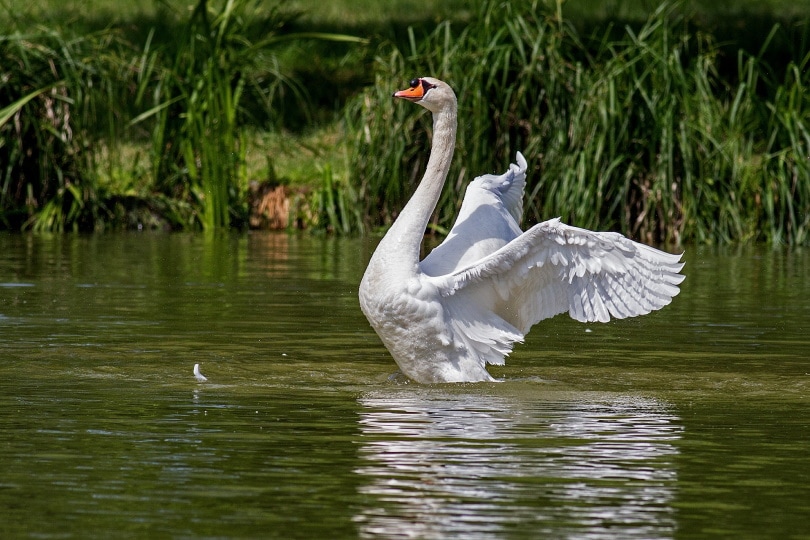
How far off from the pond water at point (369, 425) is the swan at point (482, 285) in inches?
8.6

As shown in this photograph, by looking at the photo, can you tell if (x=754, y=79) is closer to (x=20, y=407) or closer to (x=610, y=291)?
(x=610, y=291)

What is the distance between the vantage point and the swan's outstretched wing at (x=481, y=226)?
23.9ft

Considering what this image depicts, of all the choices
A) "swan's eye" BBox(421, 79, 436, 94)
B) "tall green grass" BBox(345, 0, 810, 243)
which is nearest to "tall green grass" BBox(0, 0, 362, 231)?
"tall green grass" BBox(345, 0, 810, 243)

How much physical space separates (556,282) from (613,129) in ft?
25.4

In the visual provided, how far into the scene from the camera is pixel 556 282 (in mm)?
7188

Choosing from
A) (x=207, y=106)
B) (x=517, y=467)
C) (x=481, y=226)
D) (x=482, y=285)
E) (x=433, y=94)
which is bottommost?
(x=517, y=467)

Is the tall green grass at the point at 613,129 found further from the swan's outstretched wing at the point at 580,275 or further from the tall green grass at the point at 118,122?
the swan's outstretched wing at the point at 580,275

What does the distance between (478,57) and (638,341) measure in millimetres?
6727

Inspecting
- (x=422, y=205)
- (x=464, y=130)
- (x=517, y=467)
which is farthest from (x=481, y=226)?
(x=464, y=130)

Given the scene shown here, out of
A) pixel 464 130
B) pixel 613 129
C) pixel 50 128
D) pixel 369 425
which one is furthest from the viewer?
pixel 50 128

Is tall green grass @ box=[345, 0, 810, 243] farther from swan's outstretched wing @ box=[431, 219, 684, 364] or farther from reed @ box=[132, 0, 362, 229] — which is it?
swan's outstretched wing @ box=[431, 219, 684, 364]

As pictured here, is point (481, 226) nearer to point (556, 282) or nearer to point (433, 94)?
point (556, 282)

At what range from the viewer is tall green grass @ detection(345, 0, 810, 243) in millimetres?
14742

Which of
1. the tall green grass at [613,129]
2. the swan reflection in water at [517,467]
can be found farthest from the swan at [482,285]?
the tall green grass at [613,129]
